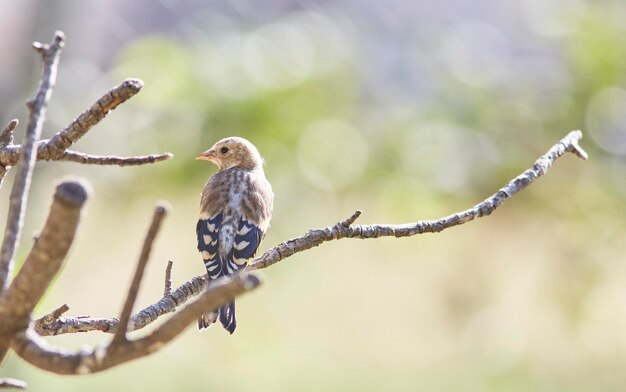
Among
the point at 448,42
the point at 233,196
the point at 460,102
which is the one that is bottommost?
the point at 233,196

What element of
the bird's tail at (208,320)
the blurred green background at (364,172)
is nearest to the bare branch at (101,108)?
the bird's tail at (208,320)

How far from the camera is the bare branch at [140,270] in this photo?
27.0 inches

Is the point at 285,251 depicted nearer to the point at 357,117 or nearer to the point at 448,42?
the point at 357,117

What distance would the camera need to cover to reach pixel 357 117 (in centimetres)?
504

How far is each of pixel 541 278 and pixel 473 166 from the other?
1083 mm

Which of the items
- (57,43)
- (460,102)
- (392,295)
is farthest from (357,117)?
(57,43)

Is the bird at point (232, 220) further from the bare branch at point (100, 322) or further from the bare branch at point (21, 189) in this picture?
the bare branch at point (21, 189)

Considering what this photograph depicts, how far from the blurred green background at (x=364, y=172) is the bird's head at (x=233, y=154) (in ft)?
5.85

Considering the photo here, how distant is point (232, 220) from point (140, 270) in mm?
1500

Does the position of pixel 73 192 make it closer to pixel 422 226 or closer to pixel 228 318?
pixel 422 226

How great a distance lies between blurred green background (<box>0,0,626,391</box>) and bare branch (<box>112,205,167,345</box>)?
3.46m

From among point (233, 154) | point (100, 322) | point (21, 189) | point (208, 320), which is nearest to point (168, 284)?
point (100, 322)

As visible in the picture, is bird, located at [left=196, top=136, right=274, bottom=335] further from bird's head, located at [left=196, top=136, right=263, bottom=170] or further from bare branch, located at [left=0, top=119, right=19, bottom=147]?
bare branch, located at [left=0, top=119, right=19, bottom=147]

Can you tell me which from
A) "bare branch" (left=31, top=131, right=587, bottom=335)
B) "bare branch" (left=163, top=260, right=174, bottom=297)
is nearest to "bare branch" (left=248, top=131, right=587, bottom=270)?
"bare branch" (left=31, top=131, right=587, bottom=335)
